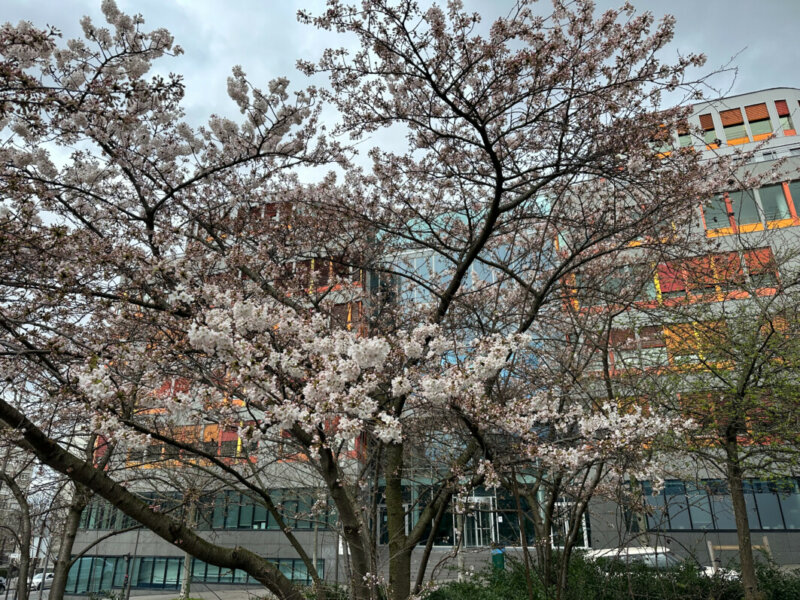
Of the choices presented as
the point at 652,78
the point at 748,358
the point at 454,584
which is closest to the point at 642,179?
the point at 652,78

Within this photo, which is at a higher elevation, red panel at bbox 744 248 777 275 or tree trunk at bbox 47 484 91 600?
red panel at bbox 744 248 777 275

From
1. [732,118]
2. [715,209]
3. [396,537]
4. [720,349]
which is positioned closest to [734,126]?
[732,118]

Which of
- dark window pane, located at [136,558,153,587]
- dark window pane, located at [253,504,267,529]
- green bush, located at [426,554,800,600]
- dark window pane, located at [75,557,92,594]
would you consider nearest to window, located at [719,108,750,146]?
green bush, located at [426,554,800,600]

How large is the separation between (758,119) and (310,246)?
28.6 meters

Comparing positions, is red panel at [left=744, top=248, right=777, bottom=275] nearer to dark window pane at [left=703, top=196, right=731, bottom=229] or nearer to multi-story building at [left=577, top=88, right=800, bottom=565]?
multi-story building at [left=577, top=88, right=800, bottom=565]

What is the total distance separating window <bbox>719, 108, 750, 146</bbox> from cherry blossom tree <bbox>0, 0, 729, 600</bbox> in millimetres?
24475

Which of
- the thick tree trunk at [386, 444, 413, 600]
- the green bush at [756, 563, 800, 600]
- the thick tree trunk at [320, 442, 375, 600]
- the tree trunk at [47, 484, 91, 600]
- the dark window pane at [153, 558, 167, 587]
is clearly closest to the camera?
the thick tree trunk at [320, 442, 375, 600]

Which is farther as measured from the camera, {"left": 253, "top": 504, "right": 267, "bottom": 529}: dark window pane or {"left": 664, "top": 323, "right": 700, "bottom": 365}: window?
{"left": 253, "top": 504, "right": 267, "bottom": 529}: dark window pane

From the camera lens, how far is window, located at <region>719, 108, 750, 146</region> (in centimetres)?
2602

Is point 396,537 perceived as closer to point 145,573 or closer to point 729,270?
point 729,270

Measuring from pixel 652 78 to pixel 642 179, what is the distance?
0.96m

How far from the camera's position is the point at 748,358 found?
6.71 metres

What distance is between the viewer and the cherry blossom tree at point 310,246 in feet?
12.3

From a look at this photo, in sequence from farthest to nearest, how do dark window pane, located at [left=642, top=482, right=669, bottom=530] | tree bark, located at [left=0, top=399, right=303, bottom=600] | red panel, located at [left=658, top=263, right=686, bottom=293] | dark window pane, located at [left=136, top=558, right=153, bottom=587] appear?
dark window pane, located at [left=136, top=558, right=153, bottom=587]
red panel, located at [left=658, top=263, right=686, bottom=293]
dark window pane, located at [left=642, top=482, right=669, bottom=530]
tree bark, located at [left=0, top=399, right=303, bottom=600]
